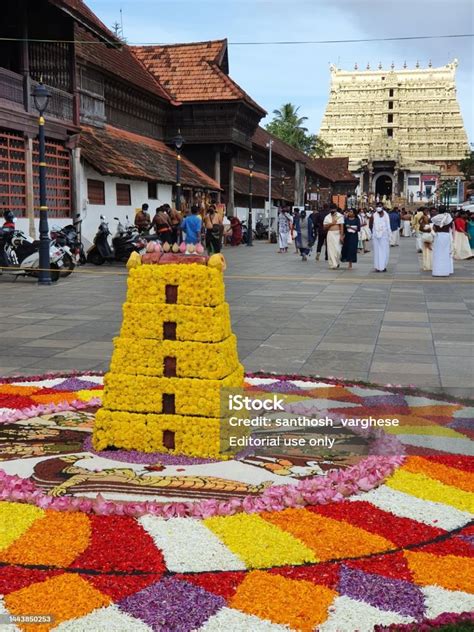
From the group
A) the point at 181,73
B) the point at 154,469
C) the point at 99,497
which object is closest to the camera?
the point at 99,497

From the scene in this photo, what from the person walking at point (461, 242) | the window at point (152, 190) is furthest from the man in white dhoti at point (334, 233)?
the window at point (152, 190)

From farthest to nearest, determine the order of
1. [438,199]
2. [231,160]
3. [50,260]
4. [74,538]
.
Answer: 1. [438,199]
2. [231,160]
3. [50,260]
4. [74,538]

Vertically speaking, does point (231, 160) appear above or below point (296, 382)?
above

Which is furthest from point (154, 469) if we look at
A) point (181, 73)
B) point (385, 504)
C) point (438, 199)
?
point (438, 199)

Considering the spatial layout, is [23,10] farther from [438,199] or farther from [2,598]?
[438,199]

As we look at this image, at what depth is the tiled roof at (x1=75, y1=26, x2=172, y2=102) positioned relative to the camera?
22891 mm

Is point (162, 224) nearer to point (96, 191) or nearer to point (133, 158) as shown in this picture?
point (96, 191)

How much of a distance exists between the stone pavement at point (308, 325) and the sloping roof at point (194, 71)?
1498cm

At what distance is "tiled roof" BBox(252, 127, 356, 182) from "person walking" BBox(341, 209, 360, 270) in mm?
19442

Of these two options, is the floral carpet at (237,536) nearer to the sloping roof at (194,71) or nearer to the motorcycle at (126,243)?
the motorcycle at (126,243)

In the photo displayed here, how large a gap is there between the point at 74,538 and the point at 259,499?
101cm

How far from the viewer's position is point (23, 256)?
16250mm

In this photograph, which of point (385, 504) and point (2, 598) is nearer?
point (2, 598)

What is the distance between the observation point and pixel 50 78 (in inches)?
821
